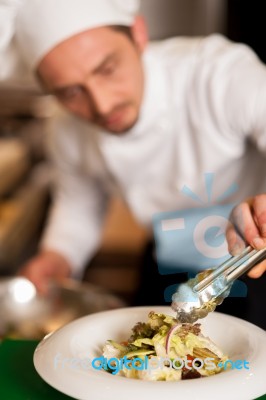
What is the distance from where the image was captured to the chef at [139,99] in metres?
1.06

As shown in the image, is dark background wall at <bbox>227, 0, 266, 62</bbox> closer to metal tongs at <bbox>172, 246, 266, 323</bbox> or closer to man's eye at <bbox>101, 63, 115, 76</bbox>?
man's eye at <bbox>101, 63, 115, 76</bbox>

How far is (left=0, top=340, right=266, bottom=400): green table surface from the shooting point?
21.9 inches

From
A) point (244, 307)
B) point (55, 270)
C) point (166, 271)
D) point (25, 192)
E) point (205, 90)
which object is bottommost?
point (25, 192)

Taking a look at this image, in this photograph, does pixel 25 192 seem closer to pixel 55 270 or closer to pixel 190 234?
pixel 55 270

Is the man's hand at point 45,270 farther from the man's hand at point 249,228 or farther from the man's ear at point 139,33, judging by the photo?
the man's hand at point 249,228

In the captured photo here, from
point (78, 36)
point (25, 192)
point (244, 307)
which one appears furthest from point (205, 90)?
point (25, 192)

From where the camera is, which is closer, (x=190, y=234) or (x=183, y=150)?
(x=190, y=234)

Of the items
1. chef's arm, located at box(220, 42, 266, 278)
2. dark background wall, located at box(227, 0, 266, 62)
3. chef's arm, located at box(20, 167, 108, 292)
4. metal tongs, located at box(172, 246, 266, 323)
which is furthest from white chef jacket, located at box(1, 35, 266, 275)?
metal tongs, located at box(172, 246, 266, 323)

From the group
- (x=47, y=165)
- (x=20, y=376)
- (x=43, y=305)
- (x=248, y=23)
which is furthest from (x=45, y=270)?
(x=47, y=165)

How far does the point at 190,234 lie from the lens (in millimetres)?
667

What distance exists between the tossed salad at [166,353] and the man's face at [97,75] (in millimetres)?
558

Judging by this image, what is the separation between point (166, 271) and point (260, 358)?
0.84 feet

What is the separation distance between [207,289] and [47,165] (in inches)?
76.2

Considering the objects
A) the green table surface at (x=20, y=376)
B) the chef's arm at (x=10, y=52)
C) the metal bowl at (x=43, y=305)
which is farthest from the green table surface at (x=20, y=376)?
the chef's arm at (x=10, y=52)
